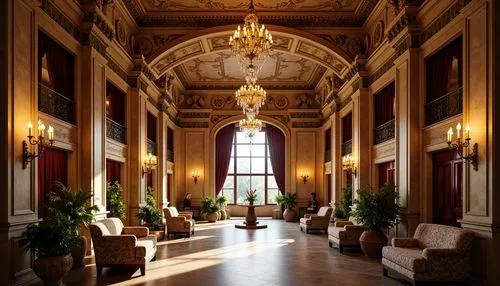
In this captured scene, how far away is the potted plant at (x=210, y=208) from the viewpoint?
2156 centimetres

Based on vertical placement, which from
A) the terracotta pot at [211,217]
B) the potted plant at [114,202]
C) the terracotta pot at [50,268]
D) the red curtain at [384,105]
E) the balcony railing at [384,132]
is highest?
the red curtain at [384,105]

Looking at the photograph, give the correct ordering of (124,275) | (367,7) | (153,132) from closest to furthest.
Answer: (124,275) < (367,7) < (153,132)

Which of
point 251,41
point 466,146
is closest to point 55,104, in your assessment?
point 251,41

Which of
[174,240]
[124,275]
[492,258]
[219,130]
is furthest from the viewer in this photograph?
[219,130]

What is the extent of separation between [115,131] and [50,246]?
19.6 feet

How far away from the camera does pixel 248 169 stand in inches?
1008

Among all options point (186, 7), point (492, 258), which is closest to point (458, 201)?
point (492, 258)

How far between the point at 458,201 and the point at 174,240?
Result: 8087 mm

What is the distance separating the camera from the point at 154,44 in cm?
1412

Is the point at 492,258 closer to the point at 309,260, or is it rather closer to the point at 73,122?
the point at 309,260

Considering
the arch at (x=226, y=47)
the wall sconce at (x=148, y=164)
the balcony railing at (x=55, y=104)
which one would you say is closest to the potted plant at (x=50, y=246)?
the balcony railing at (x=55, y=104)

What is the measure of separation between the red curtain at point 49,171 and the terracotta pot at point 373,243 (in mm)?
6355

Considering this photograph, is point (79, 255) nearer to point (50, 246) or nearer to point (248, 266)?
point (50, 246)

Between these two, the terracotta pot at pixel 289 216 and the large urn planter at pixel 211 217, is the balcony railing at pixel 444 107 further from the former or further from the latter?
the large urn planter at pixel 211 217
